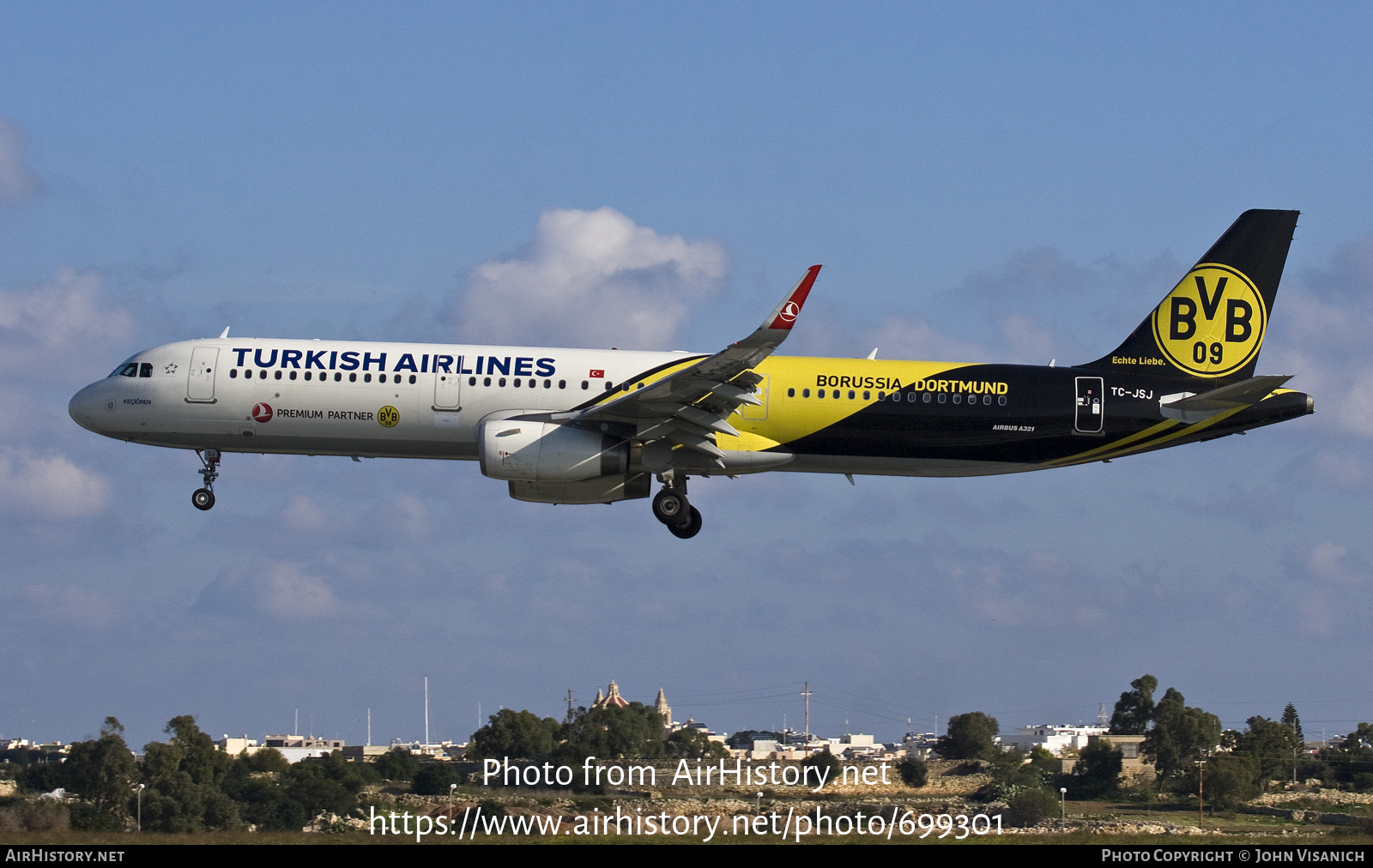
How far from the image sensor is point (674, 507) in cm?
4034

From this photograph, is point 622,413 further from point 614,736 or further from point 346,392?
point 614,736

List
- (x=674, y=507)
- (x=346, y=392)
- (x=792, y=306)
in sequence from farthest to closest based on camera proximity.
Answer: (x=674, y=507) < (x=346, y=392) < (x=792, y=306)

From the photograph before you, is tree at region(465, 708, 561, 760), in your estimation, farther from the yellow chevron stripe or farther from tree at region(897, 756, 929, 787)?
the yellow chevron stripe

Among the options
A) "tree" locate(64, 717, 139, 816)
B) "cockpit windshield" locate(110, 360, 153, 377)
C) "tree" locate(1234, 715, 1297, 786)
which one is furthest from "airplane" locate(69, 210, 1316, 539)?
"tree" locate(1234, 715, 1297, 786)

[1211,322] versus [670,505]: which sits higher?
[1211,322]

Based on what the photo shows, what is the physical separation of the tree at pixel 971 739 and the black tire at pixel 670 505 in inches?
997

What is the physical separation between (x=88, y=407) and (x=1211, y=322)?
3187 cm

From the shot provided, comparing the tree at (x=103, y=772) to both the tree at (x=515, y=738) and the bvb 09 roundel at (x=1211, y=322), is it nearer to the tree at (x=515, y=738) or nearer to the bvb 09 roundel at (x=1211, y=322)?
the tree at (x=515, y=738)

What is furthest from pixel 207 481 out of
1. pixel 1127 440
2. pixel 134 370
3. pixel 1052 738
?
pixel 1052 738

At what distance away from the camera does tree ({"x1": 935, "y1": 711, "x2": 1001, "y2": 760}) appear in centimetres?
6100

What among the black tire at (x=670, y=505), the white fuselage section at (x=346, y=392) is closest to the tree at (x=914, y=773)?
the black tire at (x=670, y=505)

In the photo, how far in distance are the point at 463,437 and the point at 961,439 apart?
528 inches

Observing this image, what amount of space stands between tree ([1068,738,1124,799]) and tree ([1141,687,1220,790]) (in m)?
1.36

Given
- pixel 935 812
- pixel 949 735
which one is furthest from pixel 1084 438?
pixel 949 735
